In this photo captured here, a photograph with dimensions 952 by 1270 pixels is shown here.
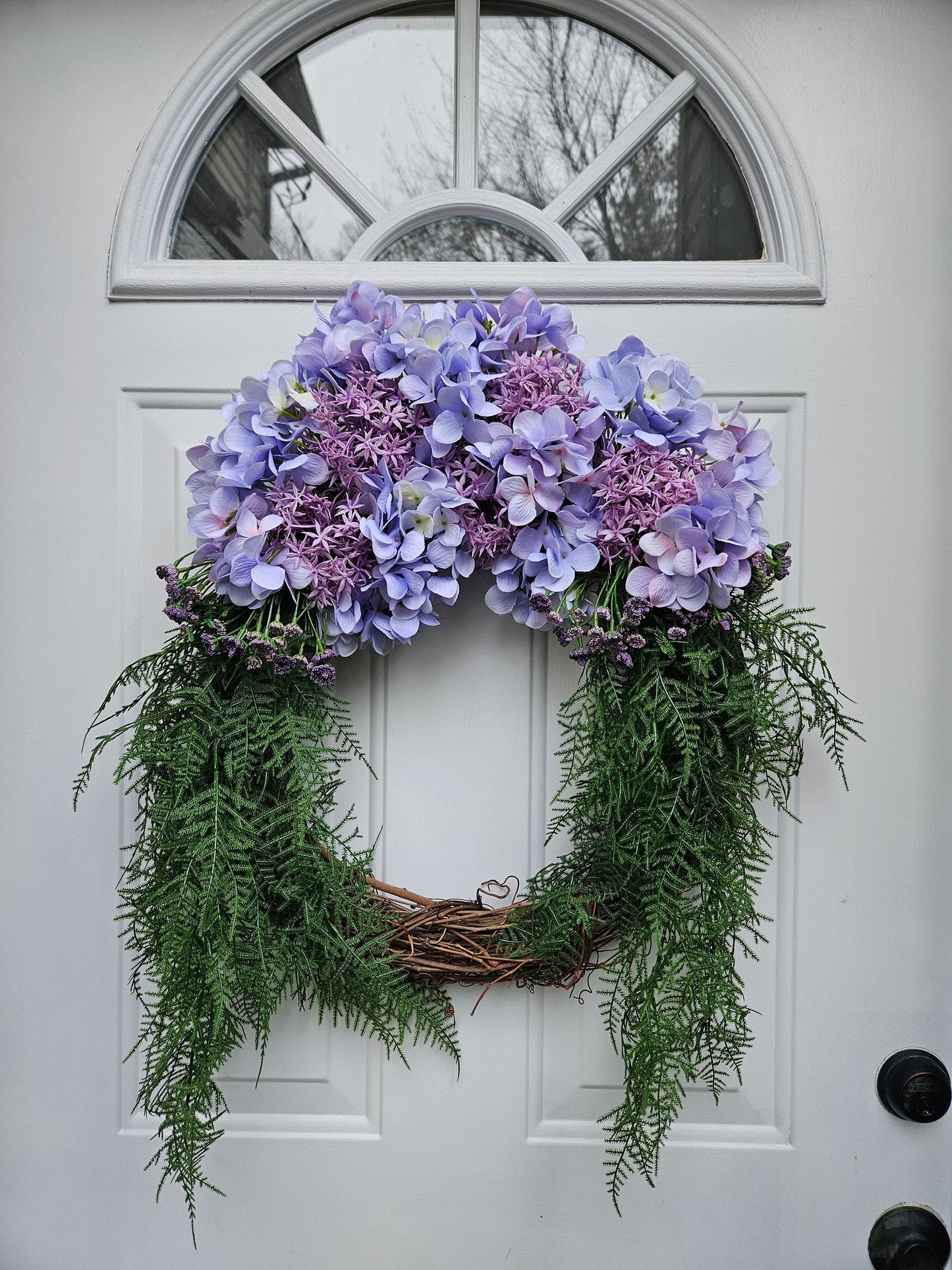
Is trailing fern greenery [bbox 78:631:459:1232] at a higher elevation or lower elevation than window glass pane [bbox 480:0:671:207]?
lower

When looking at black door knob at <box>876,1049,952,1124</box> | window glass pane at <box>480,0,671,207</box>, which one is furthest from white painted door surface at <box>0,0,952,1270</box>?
window glass pane at <box>480,0,671,207</box>

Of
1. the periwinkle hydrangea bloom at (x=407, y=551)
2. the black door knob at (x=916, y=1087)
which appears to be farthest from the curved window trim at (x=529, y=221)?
the black door knob at (x=916, y=1087)

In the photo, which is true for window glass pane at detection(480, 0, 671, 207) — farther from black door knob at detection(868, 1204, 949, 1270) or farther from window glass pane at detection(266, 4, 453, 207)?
black door knob at detection(868, 1204, 949, 1270)

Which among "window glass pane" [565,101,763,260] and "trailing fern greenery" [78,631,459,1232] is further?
"window glass pane" [565,101,763,260]

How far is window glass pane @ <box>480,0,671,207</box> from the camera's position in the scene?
946 mm

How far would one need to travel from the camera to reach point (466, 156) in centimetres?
94

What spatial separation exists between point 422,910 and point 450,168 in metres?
0.83

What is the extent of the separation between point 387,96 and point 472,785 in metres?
0.79

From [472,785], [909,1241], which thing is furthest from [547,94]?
[909,1241]

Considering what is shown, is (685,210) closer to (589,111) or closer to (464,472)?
(589,111)

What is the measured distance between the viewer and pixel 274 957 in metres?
0.78

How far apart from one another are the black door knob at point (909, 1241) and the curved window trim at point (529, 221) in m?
1.02

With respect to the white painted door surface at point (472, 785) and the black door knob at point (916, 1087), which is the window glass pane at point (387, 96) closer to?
the white painted door surface at point (472, 785)

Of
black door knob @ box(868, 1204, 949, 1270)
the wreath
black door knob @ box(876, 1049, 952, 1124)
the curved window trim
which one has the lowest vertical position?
black door knob @ box(868, 1204, 949, 1270)
